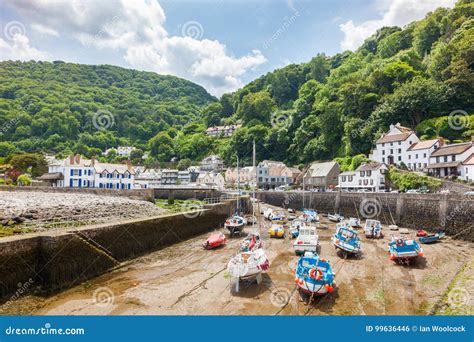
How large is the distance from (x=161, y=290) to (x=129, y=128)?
150611 millimetres

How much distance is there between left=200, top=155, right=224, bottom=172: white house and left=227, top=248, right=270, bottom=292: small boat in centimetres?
8030

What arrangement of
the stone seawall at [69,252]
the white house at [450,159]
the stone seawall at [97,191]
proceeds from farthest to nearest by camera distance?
the white house at [450,159], the stone seawall at [97,191], the stone seawall at [69,252]

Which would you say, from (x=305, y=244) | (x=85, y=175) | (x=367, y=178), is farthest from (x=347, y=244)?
(x=85, y=175)

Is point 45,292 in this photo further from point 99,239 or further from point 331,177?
point 331,177

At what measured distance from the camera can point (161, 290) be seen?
1297cm

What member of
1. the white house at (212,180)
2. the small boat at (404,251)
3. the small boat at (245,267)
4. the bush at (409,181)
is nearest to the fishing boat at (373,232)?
the small boat at (404,251)

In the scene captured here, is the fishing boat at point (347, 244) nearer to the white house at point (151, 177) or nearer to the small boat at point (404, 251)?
the small boat at point (404, 251)

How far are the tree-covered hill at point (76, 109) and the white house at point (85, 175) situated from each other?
44.5m

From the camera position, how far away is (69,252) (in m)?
13.4

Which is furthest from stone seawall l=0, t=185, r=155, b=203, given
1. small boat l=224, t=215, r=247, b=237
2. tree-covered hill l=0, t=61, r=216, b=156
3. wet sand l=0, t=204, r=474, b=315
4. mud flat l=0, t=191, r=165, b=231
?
tree-covered hill l=0, t=61, r=216, b=156

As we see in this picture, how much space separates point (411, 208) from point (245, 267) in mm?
25216

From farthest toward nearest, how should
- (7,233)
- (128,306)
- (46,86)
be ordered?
(46,86) → (7,233) → (128,306)

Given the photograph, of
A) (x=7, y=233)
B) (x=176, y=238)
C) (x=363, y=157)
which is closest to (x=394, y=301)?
(x=176, y=238)

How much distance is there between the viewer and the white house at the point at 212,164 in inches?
3787
